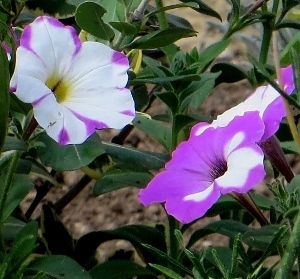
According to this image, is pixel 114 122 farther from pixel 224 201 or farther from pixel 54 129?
pixel 224 201

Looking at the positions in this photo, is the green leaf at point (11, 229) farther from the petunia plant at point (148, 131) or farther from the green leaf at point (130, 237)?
the green leaf at point (130, 237)

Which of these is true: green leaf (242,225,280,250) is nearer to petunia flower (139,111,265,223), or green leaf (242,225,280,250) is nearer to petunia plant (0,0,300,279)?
petunia plant (0,0,300,279)

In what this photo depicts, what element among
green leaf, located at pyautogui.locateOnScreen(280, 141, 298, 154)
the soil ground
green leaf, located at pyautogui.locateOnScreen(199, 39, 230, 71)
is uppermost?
green leaf, located at pyautogui.locateOnScreen(199, 39, 230, 71)

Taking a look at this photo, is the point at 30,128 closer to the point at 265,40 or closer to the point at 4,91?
the point at 4,91

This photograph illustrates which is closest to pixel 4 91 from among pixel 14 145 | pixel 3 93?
pixel 3 93

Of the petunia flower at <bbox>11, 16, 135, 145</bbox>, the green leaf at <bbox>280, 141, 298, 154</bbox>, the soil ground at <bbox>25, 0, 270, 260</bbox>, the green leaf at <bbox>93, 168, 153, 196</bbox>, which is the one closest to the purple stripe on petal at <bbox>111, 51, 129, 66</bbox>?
the petunia flower at <bbox>11, 16, 135, 145</bbox>

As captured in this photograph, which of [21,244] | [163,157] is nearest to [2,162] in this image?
[21,244]

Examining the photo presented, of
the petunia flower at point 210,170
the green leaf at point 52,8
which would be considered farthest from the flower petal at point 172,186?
the green leaf at point 52,8

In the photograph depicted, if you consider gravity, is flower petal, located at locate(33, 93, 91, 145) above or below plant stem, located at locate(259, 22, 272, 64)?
above
